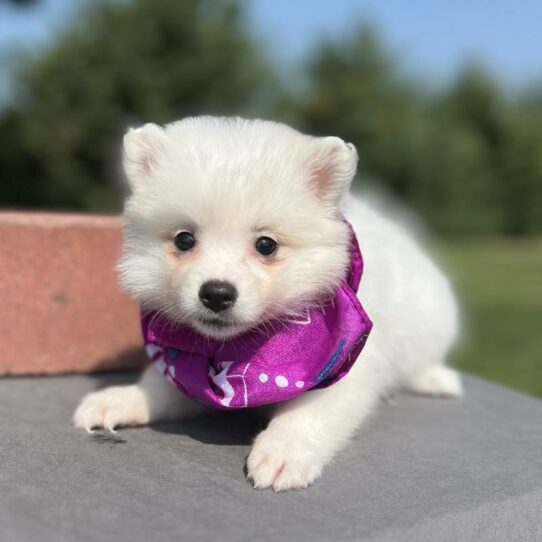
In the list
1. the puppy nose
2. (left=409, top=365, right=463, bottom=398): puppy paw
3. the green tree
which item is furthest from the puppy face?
the green tree

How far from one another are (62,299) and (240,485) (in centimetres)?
197

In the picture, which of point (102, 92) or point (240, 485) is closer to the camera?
point (240, 485)

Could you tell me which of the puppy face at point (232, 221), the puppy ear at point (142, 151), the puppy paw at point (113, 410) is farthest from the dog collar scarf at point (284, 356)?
the puppy ear at point (142, 151)

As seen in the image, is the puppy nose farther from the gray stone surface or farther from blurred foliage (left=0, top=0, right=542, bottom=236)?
blurred foliage (left=0, top=0, right=542, bottom=236)

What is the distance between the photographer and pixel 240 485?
98.4 inches

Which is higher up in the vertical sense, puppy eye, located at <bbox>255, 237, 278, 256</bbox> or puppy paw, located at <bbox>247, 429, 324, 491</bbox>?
puppy eye, located at <bbox>255, 237, 278, 256</bbox>

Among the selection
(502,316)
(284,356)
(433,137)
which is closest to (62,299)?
(284,356)

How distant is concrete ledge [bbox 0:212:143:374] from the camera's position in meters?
3.90

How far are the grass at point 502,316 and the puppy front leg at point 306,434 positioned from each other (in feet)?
8.67

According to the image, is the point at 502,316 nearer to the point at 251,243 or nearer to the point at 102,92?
the point at 251,243

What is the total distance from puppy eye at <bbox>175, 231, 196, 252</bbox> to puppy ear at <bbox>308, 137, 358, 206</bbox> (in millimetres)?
516

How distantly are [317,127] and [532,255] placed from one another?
776 centimetres

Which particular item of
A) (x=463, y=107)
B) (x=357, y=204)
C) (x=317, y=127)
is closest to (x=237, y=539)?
(x=357, y=204)

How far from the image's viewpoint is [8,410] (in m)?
3.31
